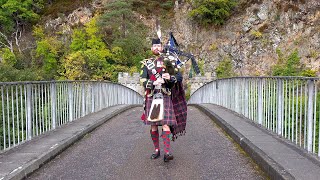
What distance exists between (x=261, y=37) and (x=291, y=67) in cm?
647

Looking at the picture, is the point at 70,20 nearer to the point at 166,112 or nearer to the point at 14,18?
the point at 14,18

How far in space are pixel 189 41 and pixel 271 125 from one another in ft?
134

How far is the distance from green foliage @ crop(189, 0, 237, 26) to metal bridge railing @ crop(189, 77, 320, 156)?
36.4 meters

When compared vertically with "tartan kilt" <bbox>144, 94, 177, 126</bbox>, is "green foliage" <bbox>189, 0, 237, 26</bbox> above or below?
above

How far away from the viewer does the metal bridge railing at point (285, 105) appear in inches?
234

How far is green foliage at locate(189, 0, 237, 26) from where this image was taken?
153ft

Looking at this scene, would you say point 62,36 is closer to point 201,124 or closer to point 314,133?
point 201,124

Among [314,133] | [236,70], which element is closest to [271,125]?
[314,133]

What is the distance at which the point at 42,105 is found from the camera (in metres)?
8.28

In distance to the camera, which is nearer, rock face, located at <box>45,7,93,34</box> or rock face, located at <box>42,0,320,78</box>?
rock face, located at <box>42,0,320,78</box>

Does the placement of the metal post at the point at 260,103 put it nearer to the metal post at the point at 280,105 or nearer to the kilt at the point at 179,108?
the metal post at the point at 280,105

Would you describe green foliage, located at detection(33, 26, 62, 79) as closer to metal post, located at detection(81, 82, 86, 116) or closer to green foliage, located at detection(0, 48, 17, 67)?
green foliage, located at detection(0, 48, 17, 67)

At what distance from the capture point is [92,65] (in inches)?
1779

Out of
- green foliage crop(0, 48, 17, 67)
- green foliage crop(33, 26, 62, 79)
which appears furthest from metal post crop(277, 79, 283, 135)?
green foliage crop(0, 48, 17, 67)
